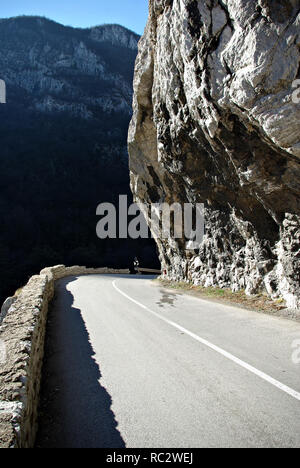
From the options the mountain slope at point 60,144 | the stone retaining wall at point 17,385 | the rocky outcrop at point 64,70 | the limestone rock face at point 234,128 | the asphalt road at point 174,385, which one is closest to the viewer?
the stone retaining wall at point 17,385

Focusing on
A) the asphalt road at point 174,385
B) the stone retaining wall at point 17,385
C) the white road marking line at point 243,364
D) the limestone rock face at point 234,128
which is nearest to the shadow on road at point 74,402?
the asphalt road at point 174,385

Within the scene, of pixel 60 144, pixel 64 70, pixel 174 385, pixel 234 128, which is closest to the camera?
pixel 174 385

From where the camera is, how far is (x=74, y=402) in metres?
4.21

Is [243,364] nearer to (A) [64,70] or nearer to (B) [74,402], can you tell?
(B) [74,402]

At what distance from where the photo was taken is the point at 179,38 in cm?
1107

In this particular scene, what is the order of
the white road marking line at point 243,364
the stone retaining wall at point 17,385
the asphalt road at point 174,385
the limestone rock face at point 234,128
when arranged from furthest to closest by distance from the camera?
1. the limestone rock face at point 234,128
2. the white road marking line at point 243,364
3. the asphalt road at point 174,385
4. the stone retaining wall at point 17,385

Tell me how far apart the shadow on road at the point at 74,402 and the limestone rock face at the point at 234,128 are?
5.83 metres

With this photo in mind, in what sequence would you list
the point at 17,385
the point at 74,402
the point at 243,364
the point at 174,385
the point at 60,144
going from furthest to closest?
the point at 60,144 < the point at 243,364 < the point at 174,385 < the point at 74,402 < the point at 17,385

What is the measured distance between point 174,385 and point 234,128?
7195 mm

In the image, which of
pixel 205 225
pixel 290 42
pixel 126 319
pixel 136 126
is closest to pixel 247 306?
pixel 126 319

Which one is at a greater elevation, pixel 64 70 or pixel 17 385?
pixel 64 70

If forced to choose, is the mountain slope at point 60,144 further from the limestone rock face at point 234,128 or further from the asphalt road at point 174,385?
the asphalt road at point 174,385

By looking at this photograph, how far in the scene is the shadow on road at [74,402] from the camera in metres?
3.35

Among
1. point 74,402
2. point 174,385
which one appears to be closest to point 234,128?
point 174,385
